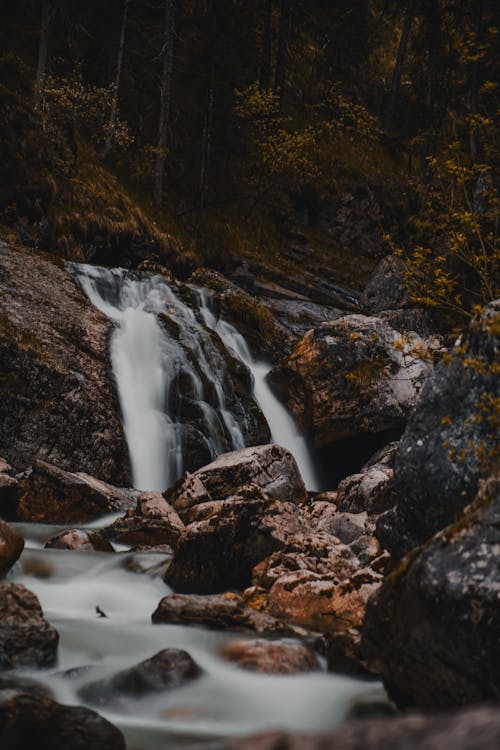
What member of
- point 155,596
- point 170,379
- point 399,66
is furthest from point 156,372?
point 399,66

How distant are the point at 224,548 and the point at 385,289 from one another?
72.3 ft

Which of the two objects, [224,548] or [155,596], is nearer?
[155,596]

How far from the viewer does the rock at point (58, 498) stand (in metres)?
12.5

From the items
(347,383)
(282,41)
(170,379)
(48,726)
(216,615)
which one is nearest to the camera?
(48,726)

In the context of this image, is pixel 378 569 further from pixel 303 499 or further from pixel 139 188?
pixel 139 188

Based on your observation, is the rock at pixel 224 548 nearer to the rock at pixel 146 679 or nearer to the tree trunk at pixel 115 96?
the rock at pixel 146 679

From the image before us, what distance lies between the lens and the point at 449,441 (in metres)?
6.62

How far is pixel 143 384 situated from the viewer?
1720 cm

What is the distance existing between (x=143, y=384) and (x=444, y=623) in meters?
13.1

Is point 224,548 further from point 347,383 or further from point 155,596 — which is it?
point 347,383

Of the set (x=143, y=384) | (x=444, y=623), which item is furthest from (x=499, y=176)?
(x=444, y=623)

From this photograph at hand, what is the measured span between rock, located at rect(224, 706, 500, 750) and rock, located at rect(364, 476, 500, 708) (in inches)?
142

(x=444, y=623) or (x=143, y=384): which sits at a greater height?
(x=444, y=623)

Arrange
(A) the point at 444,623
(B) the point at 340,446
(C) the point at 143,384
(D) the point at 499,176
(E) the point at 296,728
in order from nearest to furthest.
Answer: (A) the point at 444,623 < (E) the point at 296,728 < (C) the point at 143,384 < (B) the point at 340,446 < (D) the point at 499,176
